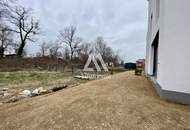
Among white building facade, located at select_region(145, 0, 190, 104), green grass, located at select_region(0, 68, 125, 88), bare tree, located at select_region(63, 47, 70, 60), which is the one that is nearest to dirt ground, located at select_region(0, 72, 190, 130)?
white building facade, located at select_region(145, 0, 190, 104)

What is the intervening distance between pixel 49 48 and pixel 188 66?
137ft

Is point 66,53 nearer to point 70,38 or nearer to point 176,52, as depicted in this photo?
point 70,38

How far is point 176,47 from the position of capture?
485cm

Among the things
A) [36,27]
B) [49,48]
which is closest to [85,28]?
[49,48]

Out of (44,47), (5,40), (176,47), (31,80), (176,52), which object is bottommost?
(31,80)

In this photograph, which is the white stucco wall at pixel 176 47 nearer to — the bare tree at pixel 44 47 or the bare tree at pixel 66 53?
→ the bare tree at pixel 66 53

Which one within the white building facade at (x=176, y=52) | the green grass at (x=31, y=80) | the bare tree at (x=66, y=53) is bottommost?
the green grass at (x=31, y=80)

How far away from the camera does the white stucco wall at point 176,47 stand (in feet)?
15.4

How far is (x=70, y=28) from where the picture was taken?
45.4 m

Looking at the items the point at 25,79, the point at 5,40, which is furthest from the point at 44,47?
the point at 25,79

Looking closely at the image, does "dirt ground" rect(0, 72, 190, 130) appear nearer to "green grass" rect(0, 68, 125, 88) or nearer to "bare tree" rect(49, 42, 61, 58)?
"green grass" rect(0, 68, 125, 88)

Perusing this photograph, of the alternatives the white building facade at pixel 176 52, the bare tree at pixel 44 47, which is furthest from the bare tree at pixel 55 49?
the white building facade at pixel 176 52

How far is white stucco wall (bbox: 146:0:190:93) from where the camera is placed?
15.4 feet

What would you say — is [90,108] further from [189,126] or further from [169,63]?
[169,63]
